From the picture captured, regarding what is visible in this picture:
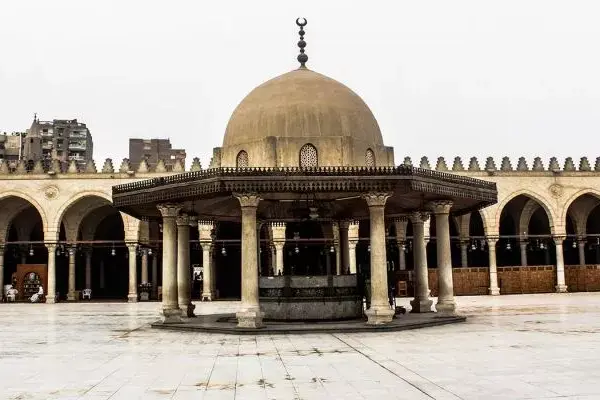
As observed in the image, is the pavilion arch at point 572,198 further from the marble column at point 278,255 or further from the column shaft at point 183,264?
the column shaft at point 183,264

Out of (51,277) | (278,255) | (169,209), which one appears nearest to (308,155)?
(169,209)

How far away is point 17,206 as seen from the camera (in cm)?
3988

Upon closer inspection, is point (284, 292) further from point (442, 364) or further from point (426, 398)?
point (426, 398)

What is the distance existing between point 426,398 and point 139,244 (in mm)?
32667

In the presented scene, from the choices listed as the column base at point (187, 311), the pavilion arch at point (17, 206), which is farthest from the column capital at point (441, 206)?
the pavilion arch at point (17, 206)

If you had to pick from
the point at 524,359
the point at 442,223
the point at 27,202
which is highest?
the point at 27,202

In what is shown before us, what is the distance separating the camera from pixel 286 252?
1745 inches

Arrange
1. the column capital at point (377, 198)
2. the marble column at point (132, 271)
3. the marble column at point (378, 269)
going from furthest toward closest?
the marble column at point (132, 271) < the column capital at point (377, 198) < the marble column at point (378, 269)

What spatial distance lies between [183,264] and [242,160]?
12.2 feet

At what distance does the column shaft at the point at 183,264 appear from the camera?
2033 cm

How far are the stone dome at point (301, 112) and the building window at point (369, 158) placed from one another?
0.93ft

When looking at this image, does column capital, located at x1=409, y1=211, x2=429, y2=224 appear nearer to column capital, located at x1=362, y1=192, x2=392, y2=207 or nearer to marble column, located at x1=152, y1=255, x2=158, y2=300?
column capital, located at x1=362, y1=192, x2=392, y2=207

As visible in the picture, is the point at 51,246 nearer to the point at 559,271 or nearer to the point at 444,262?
the point at 444,262

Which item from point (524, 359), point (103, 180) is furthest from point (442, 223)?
point (103, 180)
